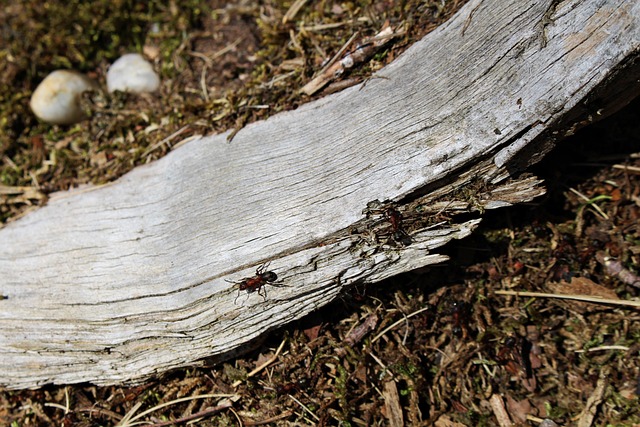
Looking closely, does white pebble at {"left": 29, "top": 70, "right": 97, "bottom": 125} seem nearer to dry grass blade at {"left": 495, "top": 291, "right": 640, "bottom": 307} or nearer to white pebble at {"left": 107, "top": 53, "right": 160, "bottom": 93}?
white pebble at {"left": 107, "top": 53, "right": 160, "bottom": 93}

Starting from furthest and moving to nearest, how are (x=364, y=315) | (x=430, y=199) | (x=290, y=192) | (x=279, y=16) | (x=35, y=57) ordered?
1. (x=35, y=57)
2. (x=279, y=16)
3. (x=364, y=315)
4. (x=290, y=192)
5. (x=430, y=199)

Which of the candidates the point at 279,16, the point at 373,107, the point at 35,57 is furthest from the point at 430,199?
the point at 35,57

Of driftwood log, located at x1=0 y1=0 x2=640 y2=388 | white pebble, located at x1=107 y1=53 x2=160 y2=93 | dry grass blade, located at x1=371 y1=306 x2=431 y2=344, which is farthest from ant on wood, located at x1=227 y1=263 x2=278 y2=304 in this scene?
white pebble, located at x1=107 y1=53 x2=160 y2=93

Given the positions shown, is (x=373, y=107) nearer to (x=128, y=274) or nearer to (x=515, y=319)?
(x=515, y=319)

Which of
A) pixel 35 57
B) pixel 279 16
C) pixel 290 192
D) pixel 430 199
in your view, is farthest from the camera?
pixel 35 57

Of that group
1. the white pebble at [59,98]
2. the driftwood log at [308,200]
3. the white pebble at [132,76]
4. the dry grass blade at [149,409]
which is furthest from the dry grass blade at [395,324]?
the white pebble at [59,98]

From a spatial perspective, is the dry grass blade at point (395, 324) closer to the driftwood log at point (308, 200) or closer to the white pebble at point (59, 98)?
the driftwood log at point (308, 200)

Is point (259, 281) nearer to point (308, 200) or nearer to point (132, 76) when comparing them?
point (308, 200)
